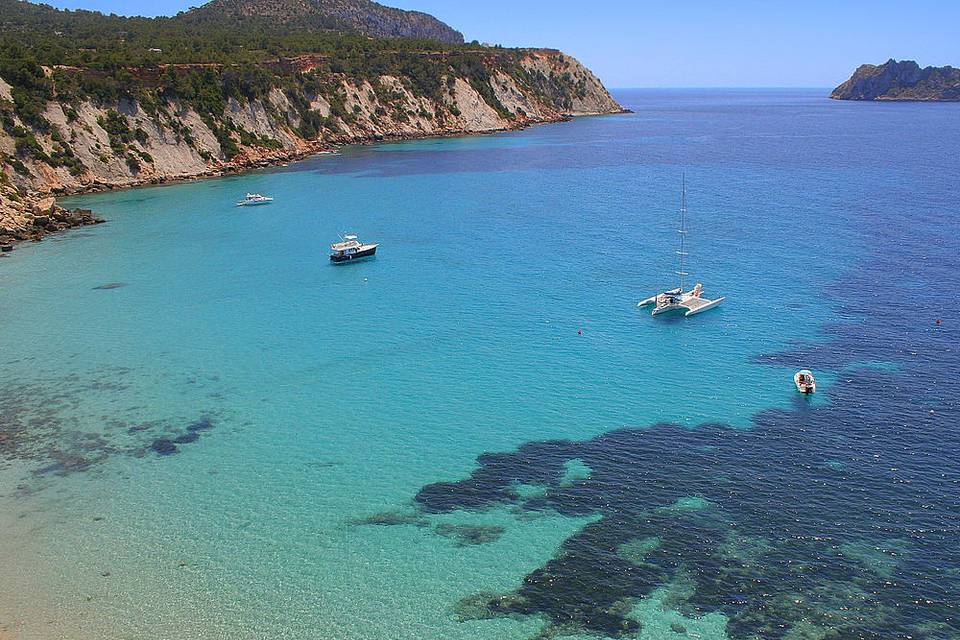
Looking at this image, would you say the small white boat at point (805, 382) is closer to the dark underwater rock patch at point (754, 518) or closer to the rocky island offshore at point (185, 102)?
the dark underwater rock patch at point (754, 518)

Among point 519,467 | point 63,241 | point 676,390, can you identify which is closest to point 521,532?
point 519,467

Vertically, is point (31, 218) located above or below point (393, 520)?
above

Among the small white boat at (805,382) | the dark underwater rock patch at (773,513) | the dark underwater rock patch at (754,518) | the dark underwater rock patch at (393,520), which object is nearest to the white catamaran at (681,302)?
the dark underwater rock patch at (773,513)

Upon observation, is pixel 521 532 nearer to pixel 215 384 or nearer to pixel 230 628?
pixel 230 628

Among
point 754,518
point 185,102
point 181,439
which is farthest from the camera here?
point 185,102

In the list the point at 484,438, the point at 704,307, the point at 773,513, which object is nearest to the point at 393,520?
the point at 484,438

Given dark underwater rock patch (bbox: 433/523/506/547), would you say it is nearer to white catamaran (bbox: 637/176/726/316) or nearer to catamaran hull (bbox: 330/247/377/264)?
white catamaran (bbox: 637/176/726/316)

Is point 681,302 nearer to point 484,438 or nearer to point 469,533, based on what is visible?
point 484,438
